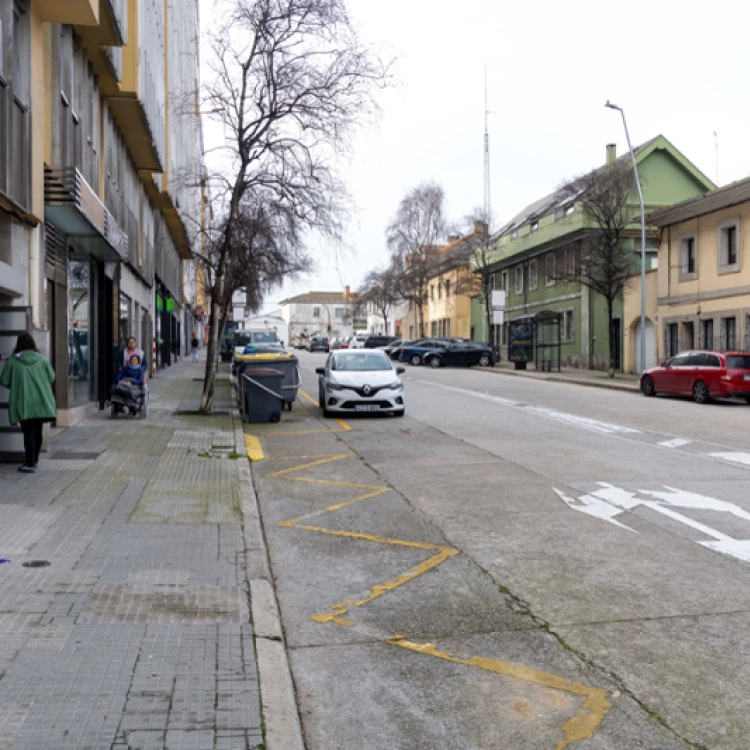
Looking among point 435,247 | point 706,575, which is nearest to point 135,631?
point 706,575

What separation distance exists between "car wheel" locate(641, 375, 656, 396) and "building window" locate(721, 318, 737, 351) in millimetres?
5381

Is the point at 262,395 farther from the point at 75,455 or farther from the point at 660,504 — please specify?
the point at 660,504

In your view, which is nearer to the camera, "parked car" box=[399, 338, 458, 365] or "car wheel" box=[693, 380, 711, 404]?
"car wheel" box=[693, 380, 711, 404]

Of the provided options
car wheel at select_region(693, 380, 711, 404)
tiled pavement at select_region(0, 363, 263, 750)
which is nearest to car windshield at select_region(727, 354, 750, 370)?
car wheel at select_region(693, 380, 711, 404)

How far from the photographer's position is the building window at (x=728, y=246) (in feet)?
96.4

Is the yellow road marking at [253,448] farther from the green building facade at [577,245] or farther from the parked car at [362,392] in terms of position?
the green building facade at [577,245]

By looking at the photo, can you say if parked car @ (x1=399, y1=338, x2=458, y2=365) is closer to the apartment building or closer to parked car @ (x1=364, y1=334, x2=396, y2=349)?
parked car @ (x1=364, y1=334, x2=396, y2=349)

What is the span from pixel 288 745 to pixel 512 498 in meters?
5.96

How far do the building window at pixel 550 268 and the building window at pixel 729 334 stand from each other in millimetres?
8456

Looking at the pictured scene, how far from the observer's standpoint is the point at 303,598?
5770mm

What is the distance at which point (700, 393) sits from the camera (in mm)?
23125

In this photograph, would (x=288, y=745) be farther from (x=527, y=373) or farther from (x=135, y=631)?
(x=527, y=373)

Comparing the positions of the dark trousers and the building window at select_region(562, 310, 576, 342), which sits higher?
the building window at select_region(562, 310, 576, 342)

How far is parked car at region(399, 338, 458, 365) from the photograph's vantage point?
47.5m
